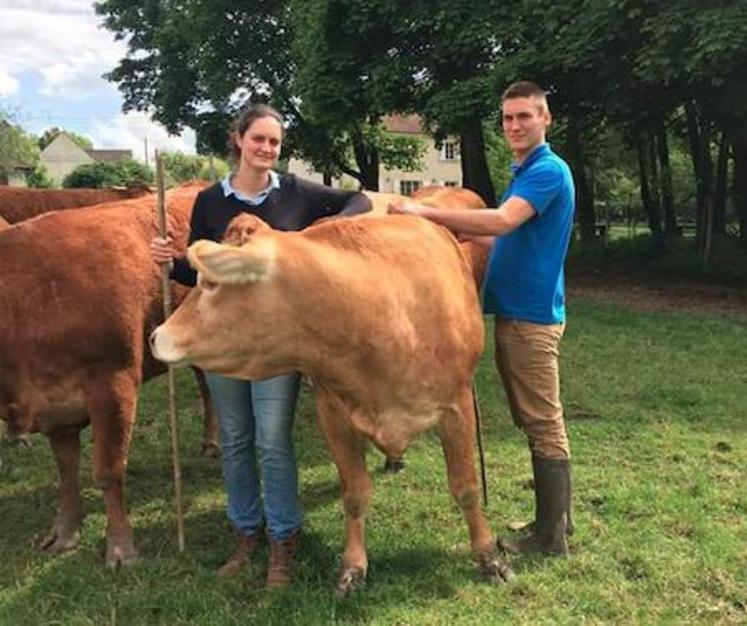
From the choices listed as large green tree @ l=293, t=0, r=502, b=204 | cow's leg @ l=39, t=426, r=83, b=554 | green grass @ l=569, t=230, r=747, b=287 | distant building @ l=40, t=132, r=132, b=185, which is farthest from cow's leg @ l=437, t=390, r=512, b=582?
distant building @ l=40, t=132, r=132, b=185

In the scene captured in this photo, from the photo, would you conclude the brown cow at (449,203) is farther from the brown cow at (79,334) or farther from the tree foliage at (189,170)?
the brown cow at (79,334)

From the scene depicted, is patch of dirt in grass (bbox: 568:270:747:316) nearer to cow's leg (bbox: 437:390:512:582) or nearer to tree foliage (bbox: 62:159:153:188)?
cow's leg (bbox: 437:390:512:582)

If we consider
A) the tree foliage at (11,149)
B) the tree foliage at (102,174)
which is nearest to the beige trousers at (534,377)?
the tree foliage at (11,149)

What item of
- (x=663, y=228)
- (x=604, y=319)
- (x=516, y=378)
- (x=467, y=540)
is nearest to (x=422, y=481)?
(x=467, y=540)

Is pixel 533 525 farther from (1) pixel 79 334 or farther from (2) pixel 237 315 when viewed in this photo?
(1) pixel 79 334

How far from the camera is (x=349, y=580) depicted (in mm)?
4172

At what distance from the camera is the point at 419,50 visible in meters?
15.9

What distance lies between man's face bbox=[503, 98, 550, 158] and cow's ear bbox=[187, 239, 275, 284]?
159 centimetres

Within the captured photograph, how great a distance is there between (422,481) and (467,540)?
100cm

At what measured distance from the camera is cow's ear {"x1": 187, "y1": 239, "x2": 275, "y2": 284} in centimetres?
315

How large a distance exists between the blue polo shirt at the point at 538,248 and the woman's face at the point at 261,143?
1148 mm

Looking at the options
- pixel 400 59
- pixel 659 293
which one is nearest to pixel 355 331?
pixel 659 293

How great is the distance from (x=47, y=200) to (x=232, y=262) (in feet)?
17.1

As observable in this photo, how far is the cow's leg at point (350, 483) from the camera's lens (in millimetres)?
4090
